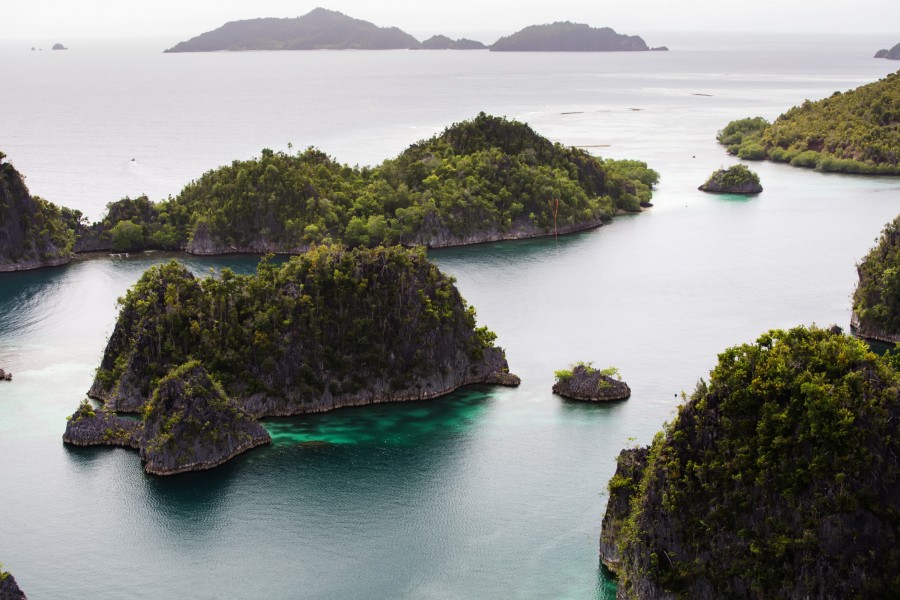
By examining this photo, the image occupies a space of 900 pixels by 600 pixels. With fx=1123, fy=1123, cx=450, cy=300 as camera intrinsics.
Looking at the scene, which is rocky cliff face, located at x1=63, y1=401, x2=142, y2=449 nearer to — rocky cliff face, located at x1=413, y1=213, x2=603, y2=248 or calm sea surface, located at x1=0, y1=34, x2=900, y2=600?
calm sea surface, located at x1=0, y1=34, x2=900, y2=600

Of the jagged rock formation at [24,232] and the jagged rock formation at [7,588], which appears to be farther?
the jagged rock formation at [24,232]

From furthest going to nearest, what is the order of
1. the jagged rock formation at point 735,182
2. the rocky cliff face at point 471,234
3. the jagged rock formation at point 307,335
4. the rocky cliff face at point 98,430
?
the jagged rock formation at point 735,182, the rocky cliff face at point 471,234, the jagged rock formation at point 307,335, the rocky cliff face at point 98,430

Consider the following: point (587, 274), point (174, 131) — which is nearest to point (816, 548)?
point (587, 274)

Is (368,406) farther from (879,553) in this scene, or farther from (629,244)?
(629,244)

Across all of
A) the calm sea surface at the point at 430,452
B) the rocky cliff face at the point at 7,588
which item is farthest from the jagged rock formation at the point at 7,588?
the calm sea surface at the point at 430,452

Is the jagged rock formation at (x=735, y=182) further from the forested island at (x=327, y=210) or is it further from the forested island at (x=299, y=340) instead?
the forested island at (x=299, y=340)

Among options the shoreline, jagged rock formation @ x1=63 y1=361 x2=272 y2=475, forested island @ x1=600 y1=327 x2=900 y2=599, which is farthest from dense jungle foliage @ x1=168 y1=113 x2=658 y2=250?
forested island @ x1=600 y1=327 x2=900 y2=599

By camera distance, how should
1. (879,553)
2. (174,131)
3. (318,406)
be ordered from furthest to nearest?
(174,131) < (318,406) < (879,553)
